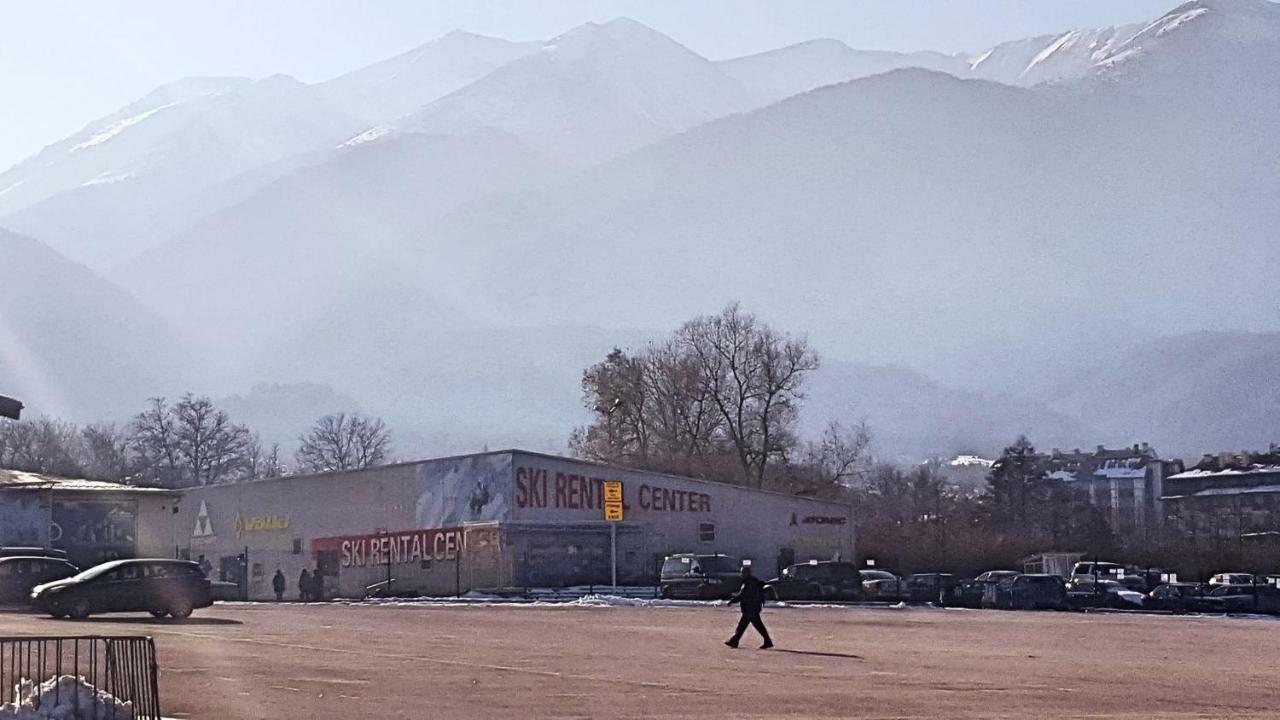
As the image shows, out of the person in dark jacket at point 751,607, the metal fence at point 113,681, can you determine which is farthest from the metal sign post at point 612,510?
the metal fence at point 113,681

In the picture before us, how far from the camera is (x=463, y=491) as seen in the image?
7062 centimetres

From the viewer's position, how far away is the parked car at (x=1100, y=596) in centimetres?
5741

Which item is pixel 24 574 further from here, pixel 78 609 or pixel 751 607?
pixel 751 607

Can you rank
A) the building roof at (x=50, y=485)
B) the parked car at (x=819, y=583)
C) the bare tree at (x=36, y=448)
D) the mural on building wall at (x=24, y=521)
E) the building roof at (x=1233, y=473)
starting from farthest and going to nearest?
the building roof at (x=1233, y=473) → the bare tree at (x=36, y=448) → the building roof at (x=50, y=485) → the mural on building wall at (x=24, y=521) → the parked car at (x=819, y=583)

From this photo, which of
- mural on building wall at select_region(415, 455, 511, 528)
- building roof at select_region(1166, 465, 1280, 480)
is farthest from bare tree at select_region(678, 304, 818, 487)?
building roof at select_region(1166, 465, 1280, 480)

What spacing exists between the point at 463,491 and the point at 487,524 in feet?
8.97

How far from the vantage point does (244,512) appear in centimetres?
8231

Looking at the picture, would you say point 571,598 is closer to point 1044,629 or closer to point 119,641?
point 1044,629

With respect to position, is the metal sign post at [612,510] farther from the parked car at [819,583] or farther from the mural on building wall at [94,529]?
the mural on building wall at [94,529]

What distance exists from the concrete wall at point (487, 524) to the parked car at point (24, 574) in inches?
775

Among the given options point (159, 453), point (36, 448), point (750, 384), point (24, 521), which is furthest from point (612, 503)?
point (36, 448)

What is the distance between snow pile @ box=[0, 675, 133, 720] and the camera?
15.2 m

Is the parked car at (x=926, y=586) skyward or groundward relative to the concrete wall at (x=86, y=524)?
groundward

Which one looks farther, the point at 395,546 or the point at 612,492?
the point at 395,546
